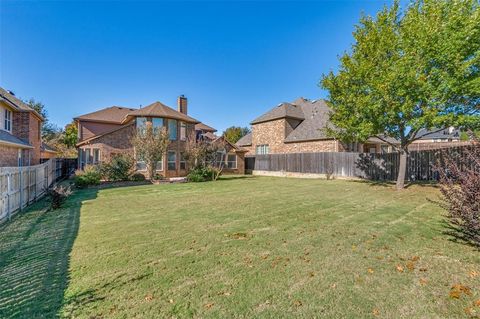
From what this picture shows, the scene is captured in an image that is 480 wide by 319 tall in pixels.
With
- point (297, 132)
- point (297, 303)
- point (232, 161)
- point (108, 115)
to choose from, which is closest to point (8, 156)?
point (108, 115)

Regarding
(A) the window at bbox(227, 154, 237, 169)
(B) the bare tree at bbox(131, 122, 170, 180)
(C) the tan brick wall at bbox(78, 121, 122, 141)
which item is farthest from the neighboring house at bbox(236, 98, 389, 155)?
(C) the tan brick wall at bbox(78, 121, 122, 141)

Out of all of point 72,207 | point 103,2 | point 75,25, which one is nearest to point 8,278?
point 72,207

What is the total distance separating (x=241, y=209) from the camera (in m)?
8.42

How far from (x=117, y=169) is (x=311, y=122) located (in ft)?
62.3

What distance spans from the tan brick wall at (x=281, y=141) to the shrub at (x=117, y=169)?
16188 mm

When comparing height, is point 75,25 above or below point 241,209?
above

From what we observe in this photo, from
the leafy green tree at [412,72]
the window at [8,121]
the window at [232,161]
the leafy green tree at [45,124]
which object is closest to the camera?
the leafy green tree at [412,72]

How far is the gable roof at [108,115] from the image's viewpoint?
1028 inches

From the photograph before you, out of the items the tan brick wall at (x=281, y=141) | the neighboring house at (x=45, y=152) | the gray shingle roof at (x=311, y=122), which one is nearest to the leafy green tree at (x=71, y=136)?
the neighboring house at (x=45, y=152)

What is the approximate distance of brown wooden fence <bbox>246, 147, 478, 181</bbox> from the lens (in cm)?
1521

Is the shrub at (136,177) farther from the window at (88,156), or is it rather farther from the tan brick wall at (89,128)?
the tan brick wall at (89,128)

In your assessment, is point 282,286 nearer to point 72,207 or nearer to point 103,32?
point 72,207

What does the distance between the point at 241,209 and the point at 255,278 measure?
4.84 meters

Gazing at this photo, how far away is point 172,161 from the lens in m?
22.8
